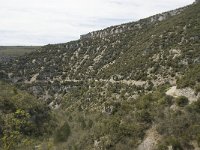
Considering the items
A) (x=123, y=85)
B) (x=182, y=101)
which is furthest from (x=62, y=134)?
(x=182, y=101)

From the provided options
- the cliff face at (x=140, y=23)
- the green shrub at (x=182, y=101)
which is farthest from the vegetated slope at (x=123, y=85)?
the cliff face at (x=140, y=23)

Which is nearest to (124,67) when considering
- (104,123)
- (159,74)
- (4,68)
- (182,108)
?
(159,74)

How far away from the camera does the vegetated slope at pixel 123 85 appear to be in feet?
103

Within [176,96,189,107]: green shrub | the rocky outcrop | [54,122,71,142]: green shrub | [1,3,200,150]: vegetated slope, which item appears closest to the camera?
[1,3,200,150]: vegetated slope

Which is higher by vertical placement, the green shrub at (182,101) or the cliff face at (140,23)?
the cliff face at (140,23)

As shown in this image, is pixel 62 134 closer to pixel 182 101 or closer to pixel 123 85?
pixel 123 85

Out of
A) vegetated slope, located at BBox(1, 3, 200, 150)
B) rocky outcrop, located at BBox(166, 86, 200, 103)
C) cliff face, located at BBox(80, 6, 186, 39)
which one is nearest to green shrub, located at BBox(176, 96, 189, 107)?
vegetated slope, located at BBox(1, 3, 200, 150)

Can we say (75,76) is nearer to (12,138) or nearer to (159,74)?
(159,74)

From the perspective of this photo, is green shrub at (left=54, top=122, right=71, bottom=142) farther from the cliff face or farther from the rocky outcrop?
the cliff face

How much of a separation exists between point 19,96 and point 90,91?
40.3ft

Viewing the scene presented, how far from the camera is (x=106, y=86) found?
58.6m

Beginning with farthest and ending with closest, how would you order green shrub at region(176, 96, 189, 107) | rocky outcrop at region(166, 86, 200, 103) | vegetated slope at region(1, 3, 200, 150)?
rocky outcrop at region(166, 86, 200, 103) < green shrub at region(176, 96, 189, 107) < vegetated slope at region(1, 3, 200, 150)

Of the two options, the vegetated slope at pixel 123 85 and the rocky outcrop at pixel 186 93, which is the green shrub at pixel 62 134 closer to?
the vegetated slope at pixel 123 85

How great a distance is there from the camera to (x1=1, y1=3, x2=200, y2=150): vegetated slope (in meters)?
31.5
